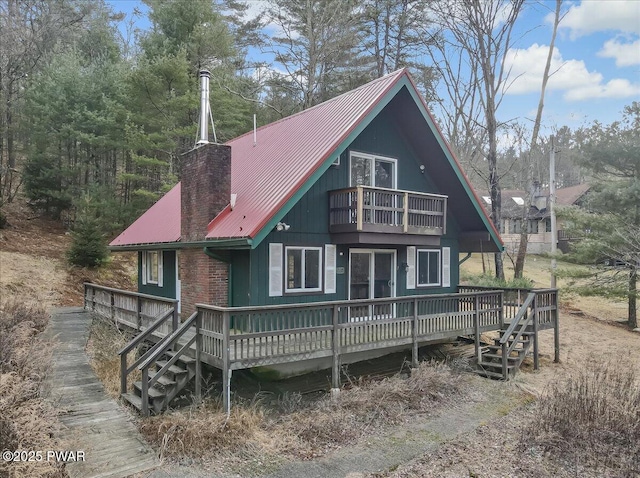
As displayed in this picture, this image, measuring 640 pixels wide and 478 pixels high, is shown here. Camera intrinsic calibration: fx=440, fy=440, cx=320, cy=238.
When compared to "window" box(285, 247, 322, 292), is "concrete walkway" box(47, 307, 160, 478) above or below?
below

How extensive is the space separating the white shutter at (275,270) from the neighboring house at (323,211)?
2 cm

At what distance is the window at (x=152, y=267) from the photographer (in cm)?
1391

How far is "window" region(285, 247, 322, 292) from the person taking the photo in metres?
10.4

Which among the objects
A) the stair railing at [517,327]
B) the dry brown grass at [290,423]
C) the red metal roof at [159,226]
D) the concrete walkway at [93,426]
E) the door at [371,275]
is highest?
the red metal roof at [159,226]

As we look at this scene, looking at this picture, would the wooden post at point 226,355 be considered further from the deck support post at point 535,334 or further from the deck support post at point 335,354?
the deck support post at point 535,334

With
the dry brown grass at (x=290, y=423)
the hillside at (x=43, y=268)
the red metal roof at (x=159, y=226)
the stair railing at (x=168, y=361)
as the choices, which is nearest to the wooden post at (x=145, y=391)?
the stair railing at (x=168, y=361)

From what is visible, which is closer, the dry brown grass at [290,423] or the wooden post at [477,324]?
the dry brown grass at [290,423]

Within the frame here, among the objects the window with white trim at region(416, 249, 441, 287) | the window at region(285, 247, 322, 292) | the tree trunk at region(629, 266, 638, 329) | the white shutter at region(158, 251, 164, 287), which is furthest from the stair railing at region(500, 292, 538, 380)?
the white shutter at region(158, 251, 164, 287)

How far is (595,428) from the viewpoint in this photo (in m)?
7.14

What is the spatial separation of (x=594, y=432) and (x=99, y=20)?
1368 inches

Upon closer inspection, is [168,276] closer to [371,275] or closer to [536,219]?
[371,275]

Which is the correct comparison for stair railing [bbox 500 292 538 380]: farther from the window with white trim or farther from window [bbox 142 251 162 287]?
window [bbox 142 251 162 287]

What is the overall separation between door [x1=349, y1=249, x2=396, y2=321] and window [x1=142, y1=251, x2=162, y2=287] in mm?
6282

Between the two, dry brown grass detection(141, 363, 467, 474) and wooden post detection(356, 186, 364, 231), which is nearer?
dry brown grass detection(141, 363, 467, 474)
